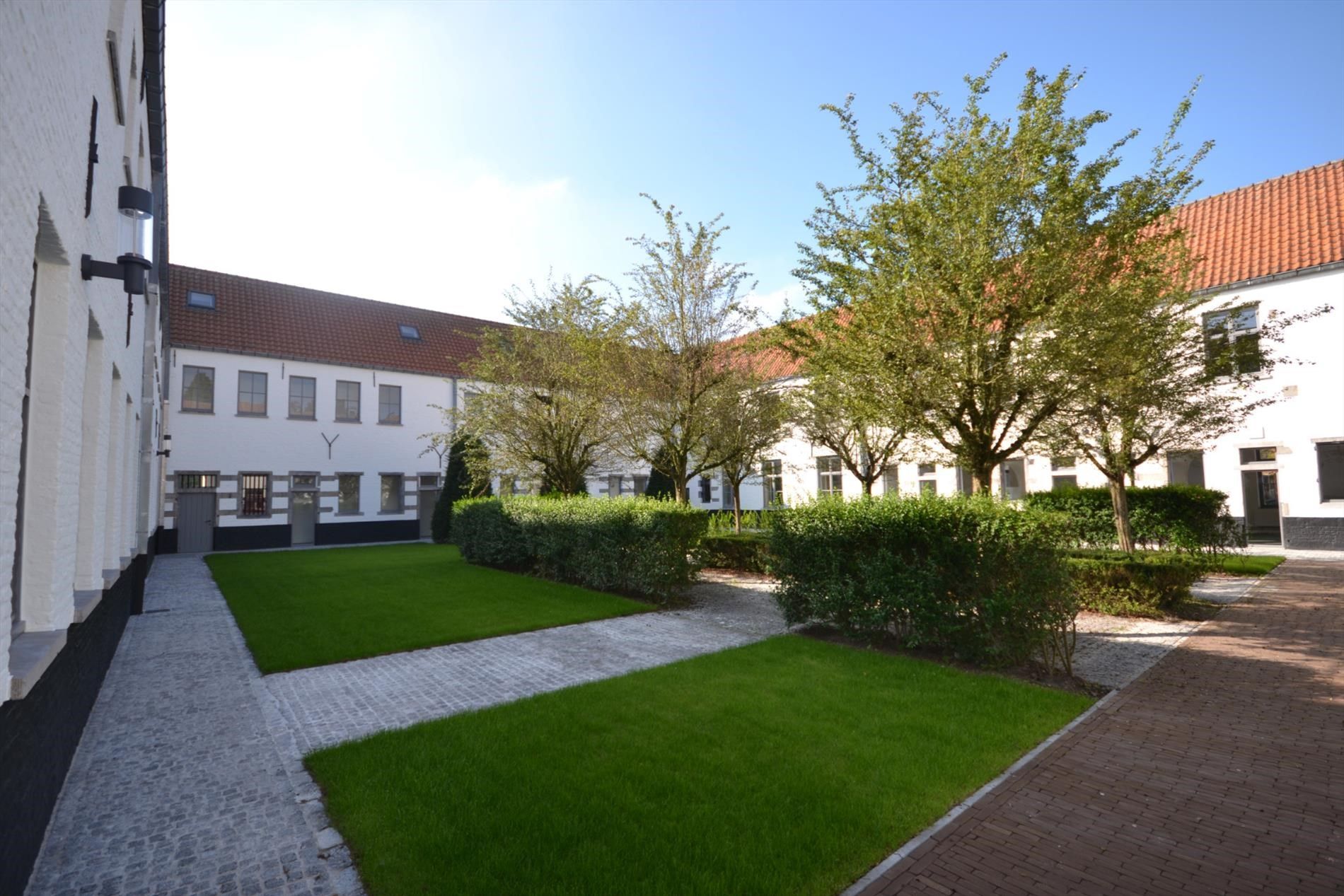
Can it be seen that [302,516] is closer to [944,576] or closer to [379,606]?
[379,606]

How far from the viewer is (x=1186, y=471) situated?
20.4m

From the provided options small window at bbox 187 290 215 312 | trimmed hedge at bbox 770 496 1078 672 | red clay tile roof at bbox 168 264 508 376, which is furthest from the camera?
small window at bbox 187 290 215 312

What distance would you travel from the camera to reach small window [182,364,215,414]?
71.7 ft

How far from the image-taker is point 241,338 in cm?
2331

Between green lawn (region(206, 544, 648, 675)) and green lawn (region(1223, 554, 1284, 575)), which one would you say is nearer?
green lawn (region(206, 544, 648, 675))

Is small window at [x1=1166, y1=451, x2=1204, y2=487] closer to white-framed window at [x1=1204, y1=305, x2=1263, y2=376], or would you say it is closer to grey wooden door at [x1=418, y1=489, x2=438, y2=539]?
white-framed window at [x1=1204, y1=305, x2=1263, y2=376]

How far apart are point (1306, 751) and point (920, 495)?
12.5ft

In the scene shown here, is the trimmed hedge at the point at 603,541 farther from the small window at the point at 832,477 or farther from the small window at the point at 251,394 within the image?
the small window at the point at 832,477

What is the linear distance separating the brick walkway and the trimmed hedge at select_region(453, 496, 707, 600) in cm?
667

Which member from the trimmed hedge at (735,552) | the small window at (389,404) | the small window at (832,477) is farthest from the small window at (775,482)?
the small window at (389,404)

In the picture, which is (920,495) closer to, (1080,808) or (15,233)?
(1080,808)

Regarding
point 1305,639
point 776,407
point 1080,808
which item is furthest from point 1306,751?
point 776,407

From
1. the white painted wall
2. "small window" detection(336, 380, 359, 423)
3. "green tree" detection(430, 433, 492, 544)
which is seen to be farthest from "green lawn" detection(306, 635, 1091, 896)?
"small window" detection(336, 380, 359, 423)

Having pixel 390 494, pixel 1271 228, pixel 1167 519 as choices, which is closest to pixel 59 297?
pixel 1167 519
